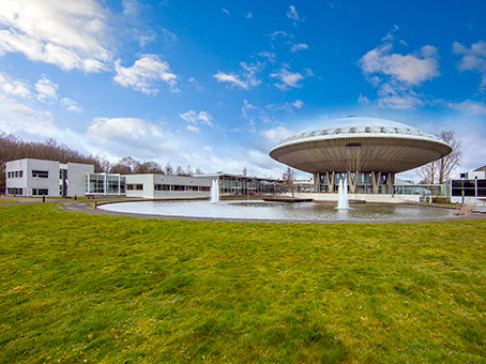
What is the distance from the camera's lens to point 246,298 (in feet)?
12.9

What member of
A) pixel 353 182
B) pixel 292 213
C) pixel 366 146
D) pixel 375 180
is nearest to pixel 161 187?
pixel 292 213

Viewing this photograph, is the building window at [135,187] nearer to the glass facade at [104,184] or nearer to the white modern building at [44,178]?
the glass facade at [104,184]

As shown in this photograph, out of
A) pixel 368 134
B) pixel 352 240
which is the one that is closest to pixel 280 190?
pixel 368 134

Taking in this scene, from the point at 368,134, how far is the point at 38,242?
112 feet

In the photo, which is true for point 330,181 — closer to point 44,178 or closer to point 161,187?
point 161,187

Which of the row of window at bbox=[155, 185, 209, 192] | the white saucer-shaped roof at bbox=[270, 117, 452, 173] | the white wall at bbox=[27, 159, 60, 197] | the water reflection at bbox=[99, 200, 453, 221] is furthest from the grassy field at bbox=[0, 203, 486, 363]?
the white wall at bbox=[27, 159, 60, 197]

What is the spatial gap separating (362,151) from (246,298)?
3608 cm

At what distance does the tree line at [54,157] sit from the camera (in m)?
47.0

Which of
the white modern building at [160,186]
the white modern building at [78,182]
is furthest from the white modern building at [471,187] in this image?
the white modern building at [78,182]

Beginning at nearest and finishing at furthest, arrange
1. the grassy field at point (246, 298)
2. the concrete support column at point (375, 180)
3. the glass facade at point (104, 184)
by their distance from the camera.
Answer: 1. the grassy field at point (246, 298)
2. the glass facade at point (104, 184)
3. the concrete support column at point (375, 180)

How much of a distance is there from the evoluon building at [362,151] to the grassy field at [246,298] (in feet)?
93.5

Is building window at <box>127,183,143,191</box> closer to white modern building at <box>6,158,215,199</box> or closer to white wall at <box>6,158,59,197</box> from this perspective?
white modern building at <box>6,158,215,199</box>

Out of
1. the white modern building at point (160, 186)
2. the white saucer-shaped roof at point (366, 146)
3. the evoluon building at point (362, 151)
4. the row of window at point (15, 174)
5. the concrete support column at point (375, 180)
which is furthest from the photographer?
the concrete support column at point (375, 180)

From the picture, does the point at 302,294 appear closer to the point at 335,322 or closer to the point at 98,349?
the point at 335,322
